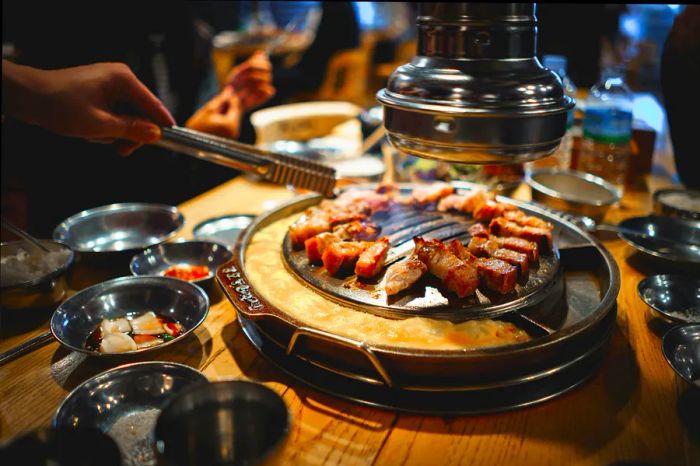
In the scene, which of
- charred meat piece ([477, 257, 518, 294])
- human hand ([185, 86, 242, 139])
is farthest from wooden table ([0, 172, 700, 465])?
human hand ([185, 86, 242, 139])

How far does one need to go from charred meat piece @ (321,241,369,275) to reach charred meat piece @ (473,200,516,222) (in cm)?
79

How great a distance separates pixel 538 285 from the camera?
2.19 m

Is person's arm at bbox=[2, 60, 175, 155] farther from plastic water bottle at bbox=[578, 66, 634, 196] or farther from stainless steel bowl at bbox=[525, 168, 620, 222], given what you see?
plastic water bottle at bbox=[578, 66, 634, 196]

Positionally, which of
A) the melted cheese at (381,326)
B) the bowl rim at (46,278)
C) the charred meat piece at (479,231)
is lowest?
the melted cheese at (381,326)

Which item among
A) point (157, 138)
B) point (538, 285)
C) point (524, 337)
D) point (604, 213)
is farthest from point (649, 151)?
point (157, 138)

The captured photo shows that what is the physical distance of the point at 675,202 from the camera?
3402 millimetres

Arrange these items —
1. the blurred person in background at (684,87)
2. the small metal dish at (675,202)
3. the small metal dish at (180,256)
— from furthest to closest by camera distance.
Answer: the blurred person in background at (684,87), the small metal dish at (675,202), the small metal dish at (180,256)

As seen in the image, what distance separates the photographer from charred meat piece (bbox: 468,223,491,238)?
2533 mm

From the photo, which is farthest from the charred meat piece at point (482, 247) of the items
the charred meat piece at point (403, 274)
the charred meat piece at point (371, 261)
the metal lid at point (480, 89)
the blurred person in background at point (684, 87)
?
the blurred person in background at point (684, 87)

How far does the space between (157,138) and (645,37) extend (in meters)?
8.49

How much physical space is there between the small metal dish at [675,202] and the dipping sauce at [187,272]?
2734 mm

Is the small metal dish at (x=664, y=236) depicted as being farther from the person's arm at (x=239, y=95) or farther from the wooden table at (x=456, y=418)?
the person's arm at (x=239, y=95)

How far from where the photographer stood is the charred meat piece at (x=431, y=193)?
3.00m

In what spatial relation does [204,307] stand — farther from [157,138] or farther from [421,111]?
[421,111]
